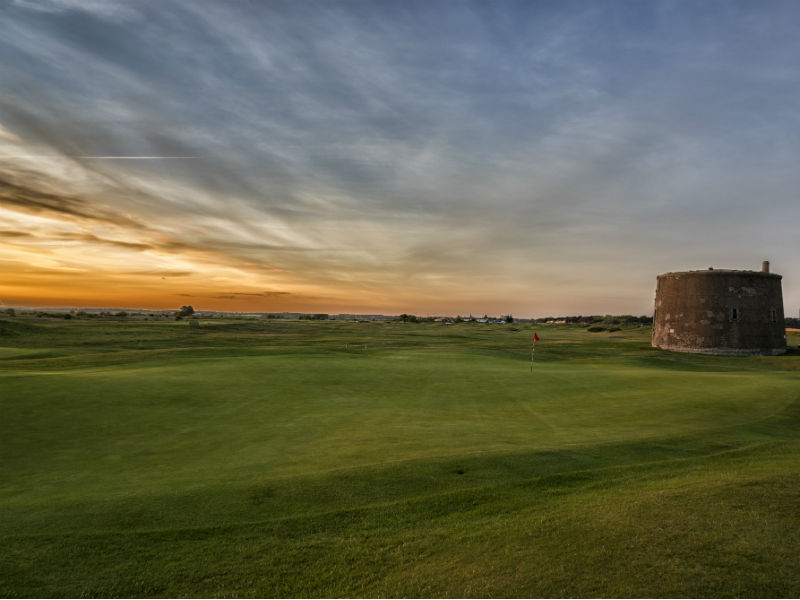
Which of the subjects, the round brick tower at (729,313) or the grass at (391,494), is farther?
the round brick tower at (729,313)

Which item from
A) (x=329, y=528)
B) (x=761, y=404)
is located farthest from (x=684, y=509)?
(x=761, y=404)

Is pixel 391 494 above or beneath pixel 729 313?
beneath

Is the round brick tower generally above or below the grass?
above

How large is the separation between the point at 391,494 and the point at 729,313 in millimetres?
44821

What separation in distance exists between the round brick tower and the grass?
93.9ft

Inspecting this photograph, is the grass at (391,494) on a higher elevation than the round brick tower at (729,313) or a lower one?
lower

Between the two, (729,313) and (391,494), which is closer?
(391,494)

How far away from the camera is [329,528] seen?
6125 mm

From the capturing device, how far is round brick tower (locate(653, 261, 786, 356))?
40406 mm

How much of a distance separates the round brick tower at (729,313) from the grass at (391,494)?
28.6 meters

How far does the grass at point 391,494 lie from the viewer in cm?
478

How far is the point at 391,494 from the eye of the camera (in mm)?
7250

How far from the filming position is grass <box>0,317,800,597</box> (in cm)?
478

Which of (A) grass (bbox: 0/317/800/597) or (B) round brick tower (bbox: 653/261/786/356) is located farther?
(B) round brick tower (bbox: 653/261/786/356)
